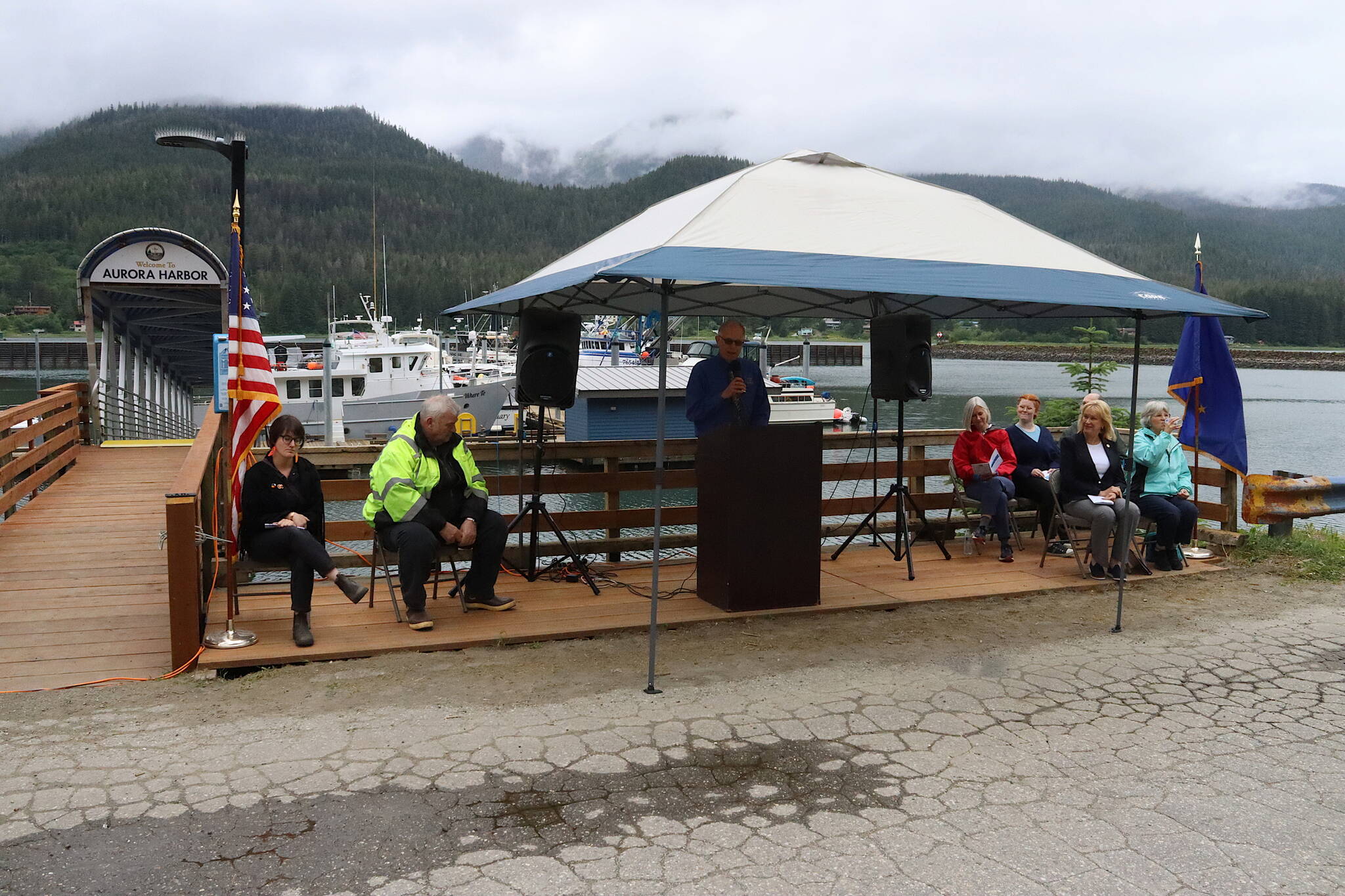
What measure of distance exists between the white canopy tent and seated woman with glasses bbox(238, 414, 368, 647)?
5.36 feet

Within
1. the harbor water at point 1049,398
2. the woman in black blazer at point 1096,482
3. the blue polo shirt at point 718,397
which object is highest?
the blue polo shirt at point 718,397

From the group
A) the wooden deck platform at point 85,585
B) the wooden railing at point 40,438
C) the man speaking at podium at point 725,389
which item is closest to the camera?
the wooden deck platform at point 85,585

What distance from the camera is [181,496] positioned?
4914 millimetres

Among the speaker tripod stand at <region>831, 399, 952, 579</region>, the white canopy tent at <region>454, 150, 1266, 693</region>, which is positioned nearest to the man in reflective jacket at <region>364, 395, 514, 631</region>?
the white canopy tent at <region>454, 150, 1266, 693</region>

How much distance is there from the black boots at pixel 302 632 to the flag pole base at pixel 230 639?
0.73 ft

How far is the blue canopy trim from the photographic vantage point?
454 centimetres

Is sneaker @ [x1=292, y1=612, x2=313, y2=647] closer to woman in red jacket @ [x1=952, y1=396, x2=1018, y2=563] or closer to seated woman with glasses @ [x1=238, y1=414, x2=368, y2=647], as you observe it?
seated woman with glasses @ [x1=238, y1=414, x2=368, y2=647]

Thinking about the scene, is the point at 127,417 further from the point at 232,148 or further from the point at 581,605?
the point at 581,605

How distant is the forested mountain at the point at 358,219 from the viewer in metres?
95.7

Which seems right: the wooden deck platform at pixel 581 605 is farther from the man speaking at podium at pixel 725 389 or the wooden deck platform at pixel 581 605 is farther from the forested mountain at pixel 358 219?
the forested mountain at pixel 358 219

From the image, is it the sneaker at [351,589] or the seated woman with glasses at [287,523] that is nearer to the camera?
the seated woman with glasses at [287,523]

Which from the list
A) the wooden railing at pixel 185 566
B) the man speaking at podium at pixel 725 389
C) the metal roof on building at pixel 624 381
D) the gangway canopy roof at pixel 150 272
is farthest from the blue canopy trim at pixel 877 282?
the metal roof on building at pixel 624 381

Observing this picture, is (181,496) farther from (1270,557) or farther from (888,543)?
(1270,557)

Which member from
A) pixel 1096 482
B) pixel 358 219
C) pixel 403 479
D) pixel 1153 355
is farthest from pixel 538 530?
pixel 358 219
